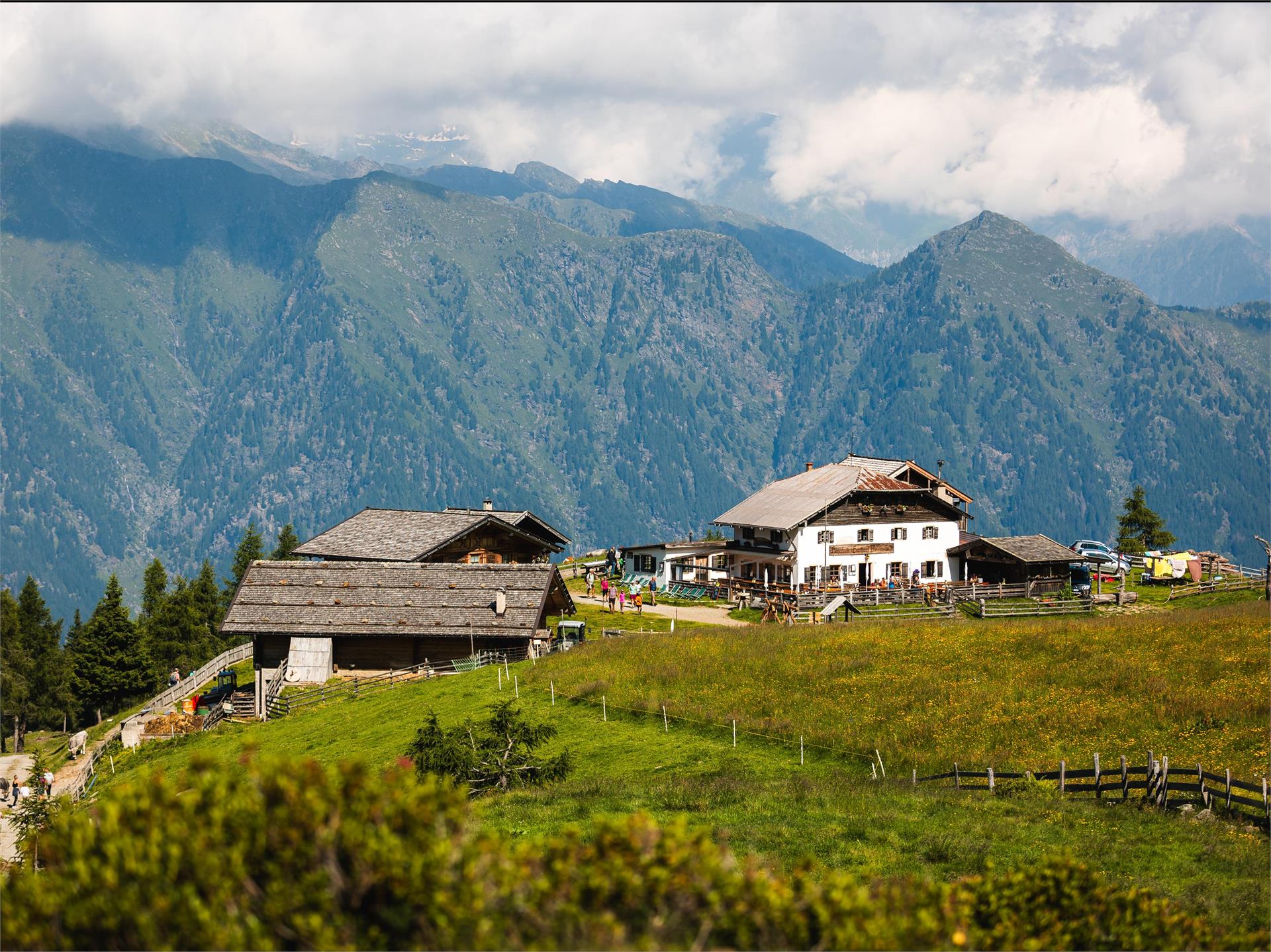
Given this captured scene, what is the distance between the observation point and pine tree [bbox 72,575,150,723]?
84.7 metres

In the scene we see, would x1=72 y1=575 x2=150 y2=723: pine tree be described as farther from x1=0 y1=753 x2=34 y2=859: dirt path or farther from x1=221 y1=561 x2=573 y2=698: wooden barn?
x1=221 y1=561 x2=573 y2=698: wooden barn

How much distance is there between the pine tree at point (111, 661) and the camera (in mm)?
→ 84688

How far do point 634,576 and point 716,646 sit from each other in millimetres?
34899

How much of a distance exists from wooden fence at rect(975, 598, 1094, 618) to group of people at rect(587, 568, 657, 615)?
19455mm

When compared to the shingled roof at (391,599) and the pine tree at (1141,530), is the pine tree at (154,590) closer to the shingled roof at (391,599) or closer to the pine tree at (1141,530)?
the shingled roof at (391,599)

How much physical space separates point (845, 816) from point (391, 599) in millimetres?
36488

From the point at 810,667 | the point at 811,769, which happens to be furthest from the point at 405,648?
the point at 811,769

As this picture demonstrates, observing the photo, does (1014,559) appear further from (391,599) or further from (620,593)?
(391,599)

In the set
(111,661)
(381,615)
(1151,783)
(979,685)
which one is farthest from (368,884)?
(111,661)

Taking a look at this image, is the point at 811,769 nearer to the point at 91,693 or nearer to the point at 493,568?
the point at 493,568

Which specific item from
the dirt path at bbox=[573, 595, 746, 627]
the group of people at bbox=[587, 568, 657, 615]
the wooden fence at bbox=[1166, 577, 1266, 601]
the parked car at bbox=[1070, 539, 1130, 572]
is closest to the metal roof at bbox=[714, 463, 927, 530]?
the group of people at bbox=[587, 568, 657, 615]

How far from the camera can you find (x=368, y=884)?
10508 mm

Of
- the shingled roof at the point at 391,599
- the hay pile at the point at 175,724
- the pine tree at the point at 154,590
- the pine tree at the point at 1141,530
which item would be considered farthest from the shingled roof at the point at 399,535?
the pine tree at the point at 1141,530

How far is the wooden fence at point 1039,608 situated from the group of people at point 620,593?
63.8 ft
